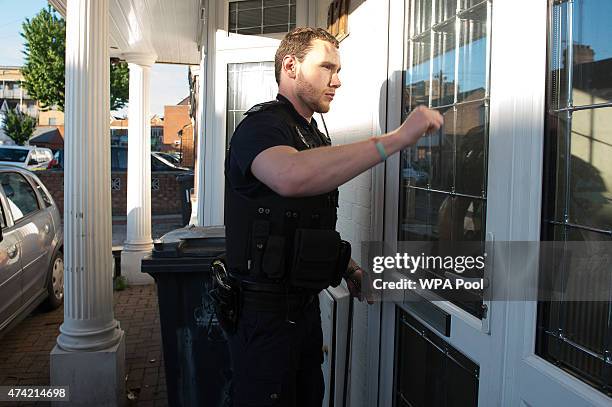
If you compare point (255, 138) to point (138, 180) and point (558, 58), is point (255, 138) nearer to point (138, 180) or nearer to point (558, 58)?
point (558, 58)

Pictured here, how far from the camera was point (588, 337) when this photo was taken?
4.61 ft

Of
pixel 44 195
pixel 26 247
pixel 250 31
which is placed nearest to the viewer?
pixel 250 31

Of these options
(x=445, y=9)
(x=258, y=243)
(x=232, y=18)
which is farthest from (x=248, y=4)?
(x=258, y=243)

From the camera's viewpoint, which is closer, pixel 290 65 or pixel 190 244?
pixel 290 65

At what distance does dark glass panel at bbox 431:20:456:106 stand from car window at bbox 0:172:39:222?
4632 mm

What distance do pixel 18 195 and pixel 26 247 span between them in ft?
2.37

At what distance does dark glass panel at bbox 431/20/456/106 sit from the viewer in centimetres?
206

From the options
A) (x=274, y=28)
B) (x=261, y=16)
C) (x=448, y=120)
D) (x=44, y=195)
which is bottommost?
(x=44, y=195)

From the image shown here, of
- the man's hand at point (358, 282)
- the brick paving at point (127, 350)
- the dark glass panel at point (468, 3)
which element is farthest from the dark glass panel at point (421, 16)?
the brick paving at point (127, 350)

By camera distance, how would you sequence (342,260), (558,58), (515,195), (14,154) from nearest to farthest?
(558,58) → (515,195) → (342,260) → (14,154)

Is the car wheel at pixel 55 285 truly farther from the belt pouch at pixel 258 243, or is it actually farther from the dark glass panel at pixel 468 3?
the dark glass panel at pixel 468 3

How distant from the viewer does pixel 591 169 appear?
1381 millimetres

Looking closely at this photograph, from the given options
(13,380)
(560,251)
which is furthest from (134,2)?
(560,251)

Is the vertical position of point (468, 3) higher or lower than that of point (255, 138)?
higher
